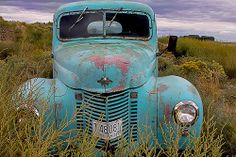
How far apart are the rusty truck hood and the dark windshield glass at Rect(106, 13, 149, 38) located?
573mm

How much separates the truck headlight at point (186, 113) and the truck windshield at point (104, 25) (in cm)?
168

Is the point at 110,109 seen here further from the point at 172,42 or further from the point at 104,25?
the point at 172,42

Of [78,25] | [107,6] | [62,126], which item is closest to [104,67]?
[62,126]

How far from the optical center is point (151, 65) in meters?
5.91

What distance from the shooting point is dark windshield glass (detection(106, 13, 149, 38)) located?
6.53 m

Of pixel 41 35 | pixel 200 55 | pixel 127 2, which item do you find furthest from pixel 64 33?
pixel 41 35

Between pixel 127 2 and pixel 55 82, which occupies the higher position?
pixel 127 2

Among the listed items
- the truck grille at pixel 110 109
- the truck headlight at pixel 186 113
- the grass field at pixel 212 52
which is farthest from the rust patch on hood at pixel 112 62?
the grass field at pixel 212 52

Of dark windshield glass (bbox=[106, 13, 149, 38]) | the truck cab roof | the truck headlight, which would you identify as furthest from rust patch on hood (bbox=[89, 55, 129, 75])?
the truck cab roof

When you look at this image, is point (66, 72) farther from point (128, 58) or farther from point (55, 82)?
point (128, 58)

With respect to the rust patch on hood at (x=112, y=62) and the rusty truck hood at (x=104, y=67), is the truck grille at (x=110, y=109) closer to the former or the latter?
the rusty truck hood at (x=104, y=67)

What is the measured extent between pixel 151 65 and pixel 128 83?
945 mm

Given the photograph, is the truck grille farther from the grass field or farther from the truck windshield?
the grass field

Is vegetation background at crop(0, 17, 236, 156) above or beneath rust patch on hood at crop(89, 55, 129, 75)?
beneath
